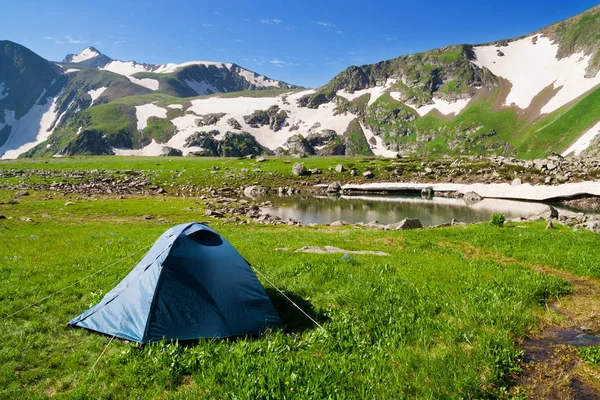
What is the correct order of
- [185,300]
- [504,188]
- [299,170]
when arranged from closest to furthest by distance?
1. [185,300]
2. [504,188]
3. [299,170]

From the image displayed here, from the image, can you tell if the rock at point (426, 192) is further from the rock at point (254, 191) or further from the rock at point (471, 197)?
the rock at point (254, 191)

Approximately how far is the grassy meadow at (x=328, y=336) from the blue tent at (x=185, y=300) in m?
0.39

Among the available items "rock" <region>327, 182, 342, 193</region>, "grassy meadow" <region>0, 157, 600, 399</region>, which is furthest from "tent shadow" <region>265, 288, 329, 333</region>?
"rock" <region>327, 182, 342, 193</region>

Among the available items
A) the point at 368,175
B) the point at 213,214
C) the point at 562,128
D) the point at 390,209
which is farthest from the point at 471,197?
the point at 562,128

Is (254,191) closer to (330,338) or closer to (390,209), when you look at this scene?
(390,209)

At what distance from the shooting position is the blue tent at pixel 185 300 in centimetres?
820

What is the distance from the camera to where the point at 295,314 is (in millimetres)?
9633

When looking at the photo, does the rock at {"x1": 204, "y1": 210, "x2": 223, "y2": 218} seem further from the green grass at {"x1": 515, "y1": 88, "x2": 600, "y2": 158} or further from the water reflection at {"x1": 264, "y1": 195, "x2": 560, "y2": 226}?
the green grass at {"x1": 515, "y1": 88, "x2": 600, "y2": 158}

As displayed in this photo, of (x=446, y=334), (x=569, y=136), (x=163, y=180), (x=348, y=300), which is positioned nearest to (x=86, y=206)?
(x=163, y=180)

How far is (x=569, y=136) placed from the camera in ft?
451

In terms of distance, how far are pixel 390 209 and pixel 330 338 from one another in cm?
5467

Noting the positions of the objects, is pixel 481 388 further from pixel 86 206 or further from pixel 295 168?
pixel 295 168

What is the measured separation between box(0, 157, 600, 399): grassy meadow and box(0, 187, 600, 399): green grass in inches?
1.2

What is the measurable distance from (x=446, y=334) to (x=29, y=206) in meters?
Result: 54.4
